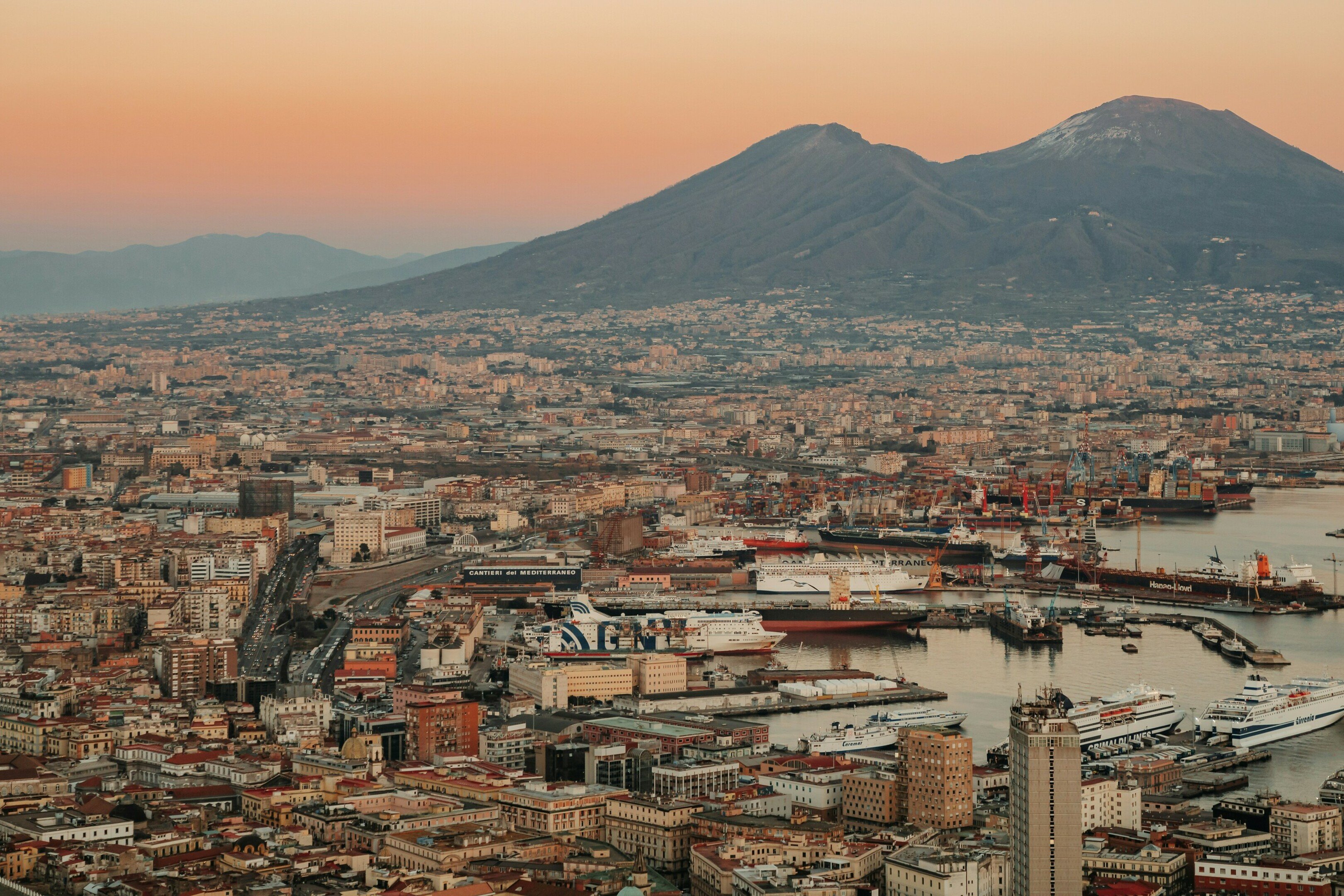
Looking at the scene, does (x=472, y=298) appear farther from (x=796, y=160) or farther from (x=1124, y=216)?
(x=1124, y=216)

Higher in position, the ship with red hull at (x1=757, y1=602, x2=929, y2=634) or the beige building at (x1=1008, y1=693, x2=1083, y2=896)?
the beige building at (x1=1008, y1=693, x2=1083, y2=896)

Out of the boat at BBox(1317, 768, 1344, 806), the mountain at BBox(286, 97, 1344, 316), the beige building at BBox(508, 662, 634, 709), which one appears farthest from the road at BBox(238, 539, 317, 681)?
the mountain at BBox(286, 97, 1344, 316)

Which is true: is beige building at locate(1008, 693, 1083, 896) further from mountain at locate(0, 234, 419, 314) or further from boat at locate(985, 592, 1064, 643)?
mountain at locate(0, 234, 419, 314)

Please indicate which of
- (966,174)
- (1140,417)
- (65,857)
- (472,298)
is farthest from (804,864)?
(966,174)

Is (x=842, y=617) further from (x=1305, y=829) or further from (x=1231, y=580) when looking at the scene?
(x=1305, y=829)

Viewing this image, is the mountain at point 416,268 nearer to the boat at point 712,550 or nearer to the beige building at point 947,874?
the boat at point 712,550

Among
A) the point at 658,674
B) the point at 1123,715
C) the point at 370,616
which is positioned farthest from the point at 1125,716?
the point at 370,616
